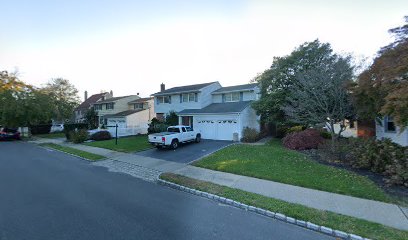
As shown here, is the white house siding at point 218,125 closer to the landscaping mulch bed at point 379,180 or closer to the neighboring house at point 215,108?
the neighboring house at point 215,108

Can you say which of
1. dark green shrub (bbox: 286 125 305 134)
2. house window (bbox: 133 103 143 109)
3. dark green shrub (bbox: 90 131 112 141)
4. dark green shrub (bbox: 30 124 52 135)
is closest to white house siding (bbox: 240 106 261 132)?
dark green shrub (bbox: 286 125 305 134)

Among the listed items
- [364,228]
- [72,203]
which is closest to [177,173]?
[72,203]

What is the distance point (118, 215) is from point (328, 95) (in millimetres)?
14039

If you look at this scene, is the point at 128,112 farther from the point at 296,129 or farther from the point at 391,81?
the point at 391,81

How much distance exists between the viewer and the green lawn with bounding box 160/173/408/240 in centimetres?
522

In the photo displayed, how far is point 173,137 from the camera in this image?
1866 cm

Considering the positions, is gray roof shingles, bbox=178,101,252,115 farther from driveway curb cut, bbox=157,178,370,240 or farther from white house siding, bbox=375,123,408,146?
driveway curb cut, bbox=157,178,370,240

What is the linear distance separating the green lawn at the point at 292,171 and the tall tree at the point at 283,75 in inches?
245

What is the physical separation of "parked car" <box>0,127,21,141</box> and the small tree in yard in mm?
35231

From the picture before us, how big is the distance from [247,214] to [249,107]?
1729 cm

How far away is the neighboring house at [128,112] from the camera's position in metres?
33.3

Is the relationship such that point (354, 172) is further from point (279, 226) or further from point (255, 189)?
point (279, 226)

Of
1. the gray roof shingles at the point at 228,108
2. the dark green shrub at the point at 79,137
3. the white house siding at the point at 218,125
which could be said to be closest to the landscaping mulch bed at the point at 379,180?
the white house siding at the point at 218,125

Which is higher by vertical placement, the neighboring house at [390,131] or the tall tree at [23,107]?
the tall tree at [23,107]
